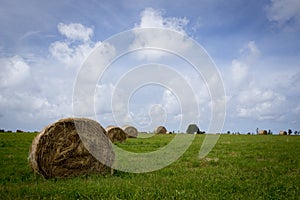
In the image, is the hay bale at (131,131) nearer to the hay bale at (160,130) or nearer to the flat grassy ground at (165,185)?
the hay bale at (160,130)

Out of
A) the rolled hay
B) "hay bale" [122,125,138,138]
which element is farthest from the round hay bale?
the rolled hay

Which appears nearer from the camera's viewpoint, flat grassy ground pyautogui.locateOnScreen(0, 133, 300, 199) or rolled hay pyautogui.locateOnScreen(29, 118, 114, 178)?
flat grassy ground pyautogui.locateOnScreen(0, 133, 300, 199)

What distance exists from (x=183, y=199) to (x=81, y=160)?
466 centimetres

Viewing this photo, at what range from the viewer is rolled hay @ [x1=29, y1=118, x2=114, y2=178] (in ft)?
31.2

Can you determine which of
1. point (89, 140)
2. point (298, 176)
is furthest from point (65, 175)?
point (298, 176)

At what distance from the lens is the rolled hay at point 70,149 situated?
9.52 metres

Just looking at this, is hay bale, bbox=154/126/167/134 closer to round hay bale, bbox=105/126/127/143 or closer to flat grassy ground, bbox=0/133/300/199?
round hay bale, bbox=105/126/127/143

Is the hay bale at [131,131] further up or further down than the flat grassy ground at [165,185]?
further up

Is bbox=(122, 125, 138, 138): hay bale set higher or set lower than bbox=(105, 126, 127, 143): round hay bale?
higher

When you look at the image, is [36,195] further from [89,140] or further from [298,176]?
[298,176]

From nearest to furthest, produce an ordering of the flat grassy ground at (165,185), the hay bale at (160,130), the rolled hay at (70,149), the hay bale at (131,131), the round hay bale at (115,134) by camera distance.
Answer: the flat grassy ground at (165,185) < the rolled hay at (70,149) < the round hay bale at (115,134) < the hay bale at (131,131) < the hay bale at (160,130)

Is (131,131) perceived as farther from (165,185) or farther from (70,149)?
(165,185)

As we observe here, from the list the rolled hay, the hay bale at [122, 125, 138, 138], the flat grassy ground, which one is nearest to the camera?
the flat grassy ground

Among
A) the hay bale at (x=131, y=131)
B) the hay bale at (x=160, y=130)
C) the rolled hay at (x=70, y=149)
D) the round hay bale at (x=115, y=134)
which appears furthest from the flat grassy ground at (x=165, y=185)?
the hay bale at (x=160, y=130)
